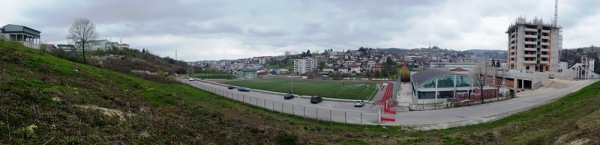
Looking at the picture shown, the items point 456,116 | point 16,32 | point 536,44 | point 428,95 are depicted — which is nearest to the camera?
point 456,116

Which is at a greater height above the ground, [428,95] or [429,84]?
[429,84]

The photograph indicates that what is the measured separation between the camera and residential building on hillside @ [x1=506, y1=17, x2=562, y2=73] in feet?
253

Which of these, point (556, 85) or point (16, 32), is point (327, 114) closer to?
point (556, 85)

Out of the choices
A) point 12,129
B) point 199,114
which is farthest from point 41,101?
point 199,114

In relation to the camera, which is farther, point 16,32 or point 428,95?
point 16,32

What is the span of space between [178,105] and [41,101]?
11517 mm

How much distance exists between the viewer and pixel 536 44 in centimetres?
7719

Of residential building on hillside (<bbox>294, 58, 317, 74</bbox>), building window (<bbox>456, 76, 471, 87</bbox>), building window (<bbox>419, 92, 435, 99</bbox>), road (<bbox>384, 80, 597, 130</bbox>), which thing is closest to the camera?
road (<bbox>384, 80, 597, 130</bbox>)

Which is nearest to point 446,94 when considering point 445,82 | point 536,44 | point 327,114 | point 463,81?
point 445,82

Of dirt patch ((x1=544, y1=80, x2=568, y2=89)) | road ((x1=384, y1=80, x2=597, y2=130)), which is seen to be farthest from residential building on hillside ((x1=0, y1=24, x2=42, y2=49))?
dirt patch ((x1=544, y1=80, x2=568, y2=89))

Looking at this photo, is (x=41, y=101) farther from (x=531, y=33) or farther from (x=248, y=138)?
(x=531, y=33)

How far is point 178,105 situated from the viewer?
21422 millimetres

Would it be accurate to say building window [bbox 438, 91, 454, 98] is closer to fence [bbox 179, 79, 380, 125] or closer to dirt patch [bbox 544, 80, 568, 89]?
fence [bbox 179, 79, 380, 125]

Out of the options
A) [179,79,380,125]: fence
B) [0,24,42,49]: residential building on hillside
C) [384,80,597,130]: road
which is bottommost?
[179,79,380,125]: fence
